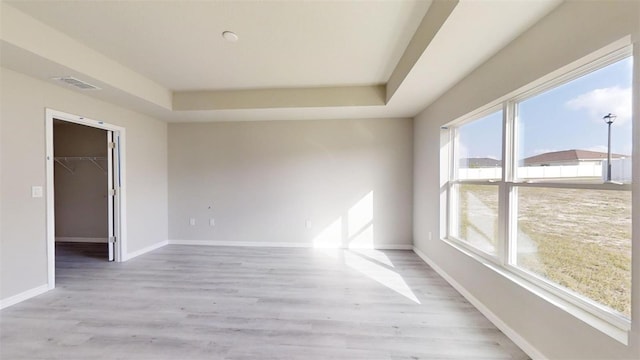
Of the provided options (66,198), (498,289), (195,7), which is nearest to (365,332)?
(498,289)

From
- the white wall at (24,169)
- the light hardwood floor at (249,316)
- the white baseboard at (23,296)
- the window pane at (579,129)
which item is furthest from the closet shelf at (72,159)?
the window pane at (579,129)

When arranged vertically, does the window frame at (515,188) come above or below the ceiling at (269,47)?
below

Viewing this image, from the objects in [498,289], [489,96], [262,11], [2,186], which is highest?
[262,11]

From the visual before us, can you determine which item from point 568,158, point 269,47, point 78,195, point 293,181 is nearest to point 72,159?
point 78,195

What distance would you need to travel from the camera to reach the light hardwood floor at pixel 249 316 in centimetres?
181

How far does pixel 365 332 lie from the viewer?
2.01 metres

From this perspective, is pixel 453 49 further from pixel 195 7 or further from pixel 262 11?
pixel 195 7

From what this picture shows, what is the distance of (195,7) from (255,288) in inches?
108

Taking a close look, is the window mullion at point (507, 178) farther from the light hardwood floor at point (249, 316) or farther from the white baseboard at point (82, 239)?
the white baseboard at point (82, 239)

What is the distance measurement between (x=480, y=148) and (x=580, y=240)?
1301mm

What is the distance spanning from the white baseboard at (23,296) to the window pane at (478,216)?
4635 millimetres

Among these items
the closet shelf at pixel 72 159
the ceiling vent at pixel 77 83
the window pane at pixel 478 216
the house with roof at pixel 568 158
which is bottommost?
the window pane at pixel 478 216

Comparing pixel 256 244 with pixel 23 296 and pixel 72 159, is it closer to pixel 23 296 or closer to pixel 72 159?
pixel 23 296

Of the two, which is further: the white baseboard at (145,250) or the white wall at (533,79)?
the white baseboard at (145,250)
